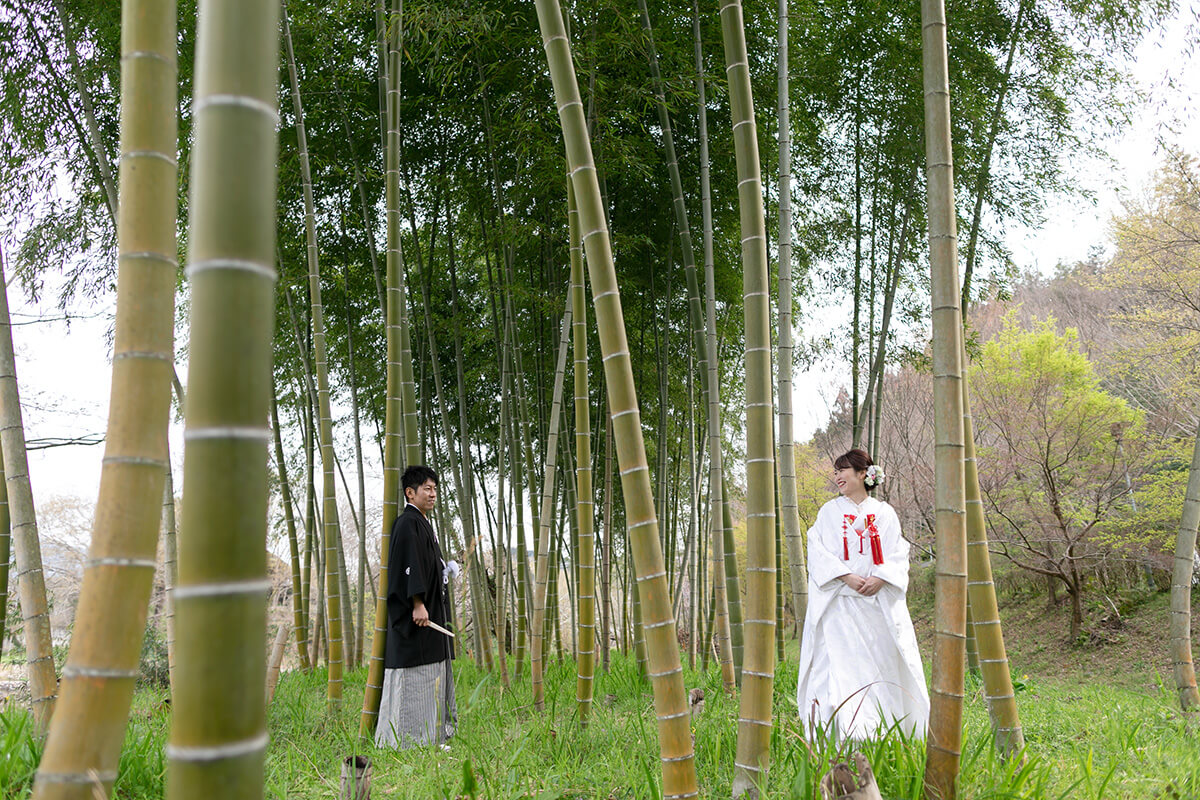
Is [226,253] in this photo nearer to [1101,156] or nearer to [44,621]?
[44,621]

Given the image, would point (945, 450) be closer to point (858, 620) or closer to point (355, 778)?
point (858, 620)

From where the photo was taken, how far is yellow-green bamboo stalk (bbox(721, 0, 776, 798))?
1839mm

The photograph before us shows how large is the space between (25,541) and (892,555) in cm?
280

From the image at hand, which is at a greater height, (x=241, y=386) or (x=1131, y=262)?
(x=1131, y=262)

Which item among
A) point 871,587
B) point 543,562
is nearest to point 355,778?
point 543,562

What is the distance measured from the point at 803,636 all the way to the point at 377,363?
537 cm

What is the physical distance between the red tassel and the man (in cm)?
181

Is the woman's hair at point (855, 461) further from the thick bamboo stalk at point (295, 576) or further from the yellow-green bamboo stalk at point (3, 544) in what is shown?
the thick bamboo stalk at point (295, 576)

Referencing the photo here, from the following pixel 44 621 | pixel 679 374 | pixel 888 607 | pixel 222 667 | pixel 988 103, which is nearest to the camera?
pixel 222 667

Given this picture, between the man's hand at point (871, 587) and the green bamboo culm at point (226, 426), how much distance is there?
2619 mm

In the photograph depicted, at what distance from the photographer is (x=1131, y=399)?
39.8 feet

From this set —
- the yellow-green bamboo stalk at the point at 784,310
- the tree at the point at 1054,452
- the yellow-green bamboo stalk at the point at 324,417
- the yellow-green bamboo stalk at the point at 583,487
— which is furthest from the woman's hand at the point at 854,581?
the tree at the point at 1054,452

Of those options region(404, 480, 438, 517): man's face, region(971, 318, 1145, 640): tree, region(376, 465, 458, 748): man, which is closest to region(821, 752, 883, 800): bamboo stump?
region(376, 465, 458, 748): man

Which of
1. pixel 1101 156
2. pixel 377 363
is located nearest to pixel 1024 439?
pixel 1101 156
